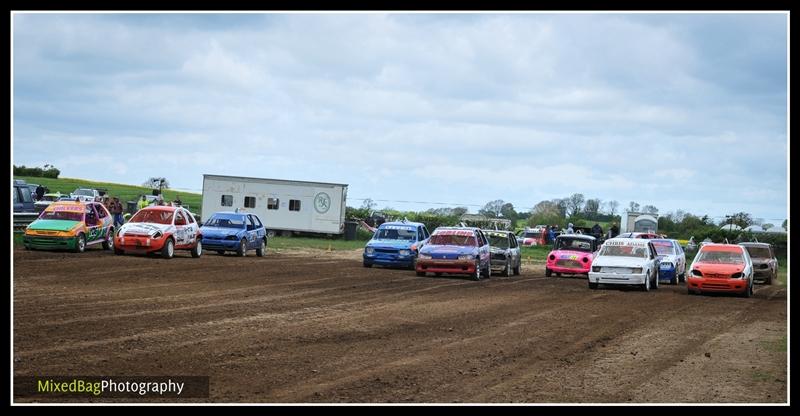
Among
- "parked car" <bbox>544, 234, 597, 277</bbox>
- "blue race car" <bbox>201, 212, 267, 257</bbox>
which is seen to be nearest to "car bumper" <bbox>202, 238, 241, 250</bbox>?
"blue race car" <bbox>201, 212, 267, 257</bbox>

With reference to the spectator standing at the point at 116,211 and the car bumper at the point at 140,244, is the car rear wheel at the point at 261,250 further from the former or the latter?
the spectator standing at the point at 116,211

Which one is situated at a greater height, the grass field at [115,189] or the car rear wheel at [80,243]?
the grass field at [115,189]

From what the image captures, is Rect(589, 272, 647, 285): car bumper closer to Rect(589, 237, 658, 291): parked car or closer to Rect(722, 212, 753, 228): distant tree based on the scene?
Rect(589, 237, 658, 291): parked car

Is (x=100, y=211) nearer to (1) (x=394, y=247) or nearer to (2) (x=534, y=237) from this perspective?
(1) (x=394, y=247)

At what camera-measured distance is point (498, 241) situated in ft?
113

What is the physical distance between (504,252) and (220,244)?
9.34 meters

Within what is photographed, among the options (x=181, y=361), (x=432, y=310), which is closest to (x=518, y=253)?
(x=432, y=310)

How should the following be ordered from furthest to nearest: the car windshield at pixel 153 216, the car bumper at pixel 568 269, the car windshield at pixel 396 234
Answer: the car windshield at pixel 396 234
the car bumper at pixel 568 269
the car windshield at pixel 153 216

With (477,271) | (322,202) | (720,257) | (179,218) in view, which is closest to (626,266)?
(720,257)

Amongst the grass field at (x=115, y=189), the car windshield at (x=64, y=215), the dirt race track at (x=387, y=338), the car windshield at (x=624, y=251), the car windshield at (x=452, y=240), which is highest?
the grass field at (x=115, y=189)

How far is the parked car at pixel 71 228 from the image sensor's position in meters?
29.9

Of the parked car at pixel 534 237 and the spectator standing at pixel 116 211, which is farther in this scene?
the parked car at pixel 534 237

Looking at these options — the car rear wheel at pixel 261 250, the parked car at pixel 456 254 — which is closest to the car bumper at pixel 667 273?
the parked car at pixel 456 254

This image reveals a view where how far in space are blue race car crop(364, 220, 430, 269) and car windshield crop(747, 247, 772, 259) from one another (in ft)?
37.5
